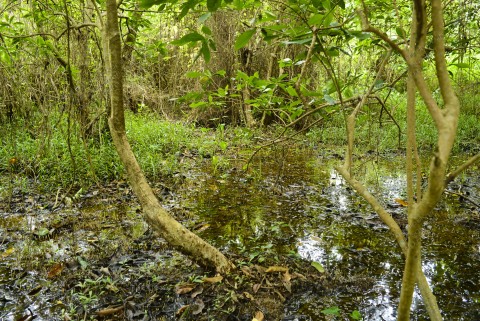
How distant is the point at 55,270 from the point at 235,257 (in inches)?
47.9

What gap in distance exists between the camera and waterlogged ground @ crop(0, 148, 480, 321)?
204 centimetres

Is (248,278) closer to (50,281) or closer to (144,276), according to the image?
(144,276)

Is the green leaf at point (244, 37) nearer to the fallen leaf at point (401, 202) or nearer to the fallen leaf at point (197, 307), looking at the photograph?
the fallen leaf at point (197, 307)

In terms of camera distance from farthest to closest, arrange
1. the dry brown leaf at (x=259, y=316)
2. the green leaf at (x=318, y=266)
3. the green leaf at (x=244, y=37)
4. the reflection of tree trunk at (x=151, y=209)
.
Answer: the green leaf at (x=318, y=266) < the reflection of tree trunk at (x=151, y=209) < the dry brown leaf at (x=259, y=316) < the green leaf at (x=244, y=37)

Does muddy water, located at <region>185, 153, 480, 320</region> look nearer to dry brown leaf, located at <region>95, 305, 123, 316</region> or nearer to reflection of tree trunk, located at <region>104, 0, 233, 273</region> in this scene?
reflection of tree trunk, located at <region>104, 0, 233, 273</region>

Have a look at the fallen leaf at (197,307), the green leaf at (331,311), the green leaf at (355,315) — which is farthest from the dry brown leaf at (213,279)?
the green leaf at (355,315)

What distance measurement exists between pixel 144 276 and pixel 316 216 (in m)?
1.79

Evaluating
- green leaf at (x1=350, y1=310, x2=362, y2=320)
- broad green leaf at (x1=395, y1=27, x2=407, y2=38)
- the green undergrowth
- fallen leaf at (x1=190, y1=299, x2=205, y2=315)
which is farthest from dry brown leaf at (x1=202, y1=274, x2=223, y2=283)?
broad green leaf at (x1=395, y1=27, x2=407, y2=38)

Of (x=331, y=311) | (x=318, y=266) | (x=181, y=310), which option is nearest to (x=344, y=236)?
(x=318, y=266)

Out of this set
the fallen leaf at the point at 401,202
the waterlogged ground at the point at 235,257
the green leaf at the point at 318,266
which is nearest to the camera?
the waterlogged ground at the point at 235,257

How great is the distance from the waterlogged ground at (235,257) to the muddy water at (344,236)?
0.01 m

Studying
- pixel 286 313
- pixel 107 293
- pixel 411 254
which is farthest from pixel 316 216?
pixel 411 254

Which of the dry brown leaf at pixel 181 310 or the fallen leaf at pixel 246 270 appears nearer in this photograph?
the dry brown leaf at pixel 181 310

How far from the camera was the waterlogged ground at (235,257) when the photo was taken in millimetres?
2037
